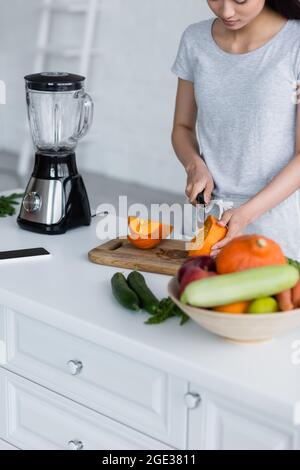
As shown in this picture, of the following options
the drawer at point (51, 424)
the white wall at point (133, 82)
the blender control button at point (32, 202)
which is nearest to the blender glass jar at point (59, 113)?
the blender control button at point (32, 202)

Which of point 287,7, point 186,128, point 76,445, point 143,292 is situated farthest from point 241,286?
point 186,128

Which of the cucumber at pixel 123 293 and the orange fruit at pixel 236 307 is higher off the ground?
the orange fruit at pixel 236 307

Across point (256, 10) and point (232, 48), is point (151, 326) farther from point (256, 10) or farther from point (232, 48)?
point (232, 48)

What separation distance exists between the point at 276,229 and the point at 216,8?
668mm

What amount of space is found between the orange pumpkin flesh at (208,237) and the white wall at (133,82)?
11.5 ft

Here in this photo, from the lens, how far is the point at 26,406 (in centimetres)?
176

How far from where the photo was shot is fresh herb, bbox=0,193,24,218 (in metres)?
2.29

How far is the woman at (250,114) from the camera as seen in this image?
2.02m

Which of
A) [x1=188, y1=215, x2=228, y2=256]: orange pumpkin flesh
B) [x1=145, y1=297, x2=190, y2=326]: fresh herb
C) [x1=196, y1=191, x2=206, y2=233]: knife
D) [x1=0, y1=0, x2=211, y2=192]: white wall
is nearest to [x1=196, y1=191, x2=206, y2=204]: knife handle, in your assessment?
[x1=196, y1=191, x2=206, y2=233]: knife

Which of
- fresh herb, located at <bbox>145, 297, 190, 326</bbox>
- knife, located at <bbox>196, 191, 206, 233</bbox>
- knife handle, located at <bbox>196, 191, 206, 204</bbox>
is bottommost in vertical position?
fresh herb, located at <bbox>145, 297, 190, 326</bbox>

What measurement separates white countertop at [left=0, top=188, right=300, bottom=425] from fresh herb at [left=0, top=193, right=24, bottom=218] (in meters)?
0.31

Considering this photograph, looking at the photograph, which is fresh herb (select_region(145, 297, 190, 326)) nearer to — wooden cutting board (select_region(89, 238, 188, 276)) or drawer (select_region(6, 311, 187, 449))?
drawer (select_region(6, 311, 187, 449))

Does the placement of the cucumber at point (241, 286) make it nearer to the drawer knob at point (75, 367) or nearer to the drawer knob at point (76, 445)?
the drawer knob at point (75, 367)

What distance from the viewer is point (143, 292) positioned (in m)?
1.59
